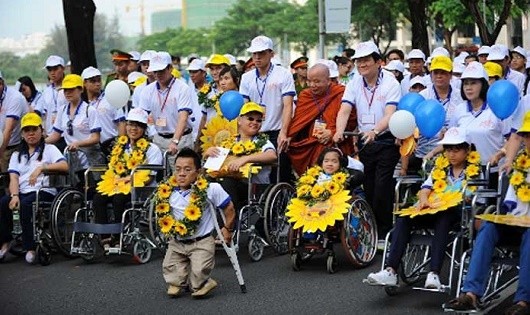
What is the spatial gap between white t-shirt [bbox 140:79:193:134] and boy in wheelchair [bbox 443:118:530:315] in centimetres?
418

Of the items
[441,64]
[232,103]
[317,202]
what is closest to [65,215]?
[232,103]

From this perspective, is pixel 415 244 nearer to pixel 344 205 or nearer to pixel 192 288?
pixel 344 205

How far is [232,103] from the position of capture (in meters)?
10.8

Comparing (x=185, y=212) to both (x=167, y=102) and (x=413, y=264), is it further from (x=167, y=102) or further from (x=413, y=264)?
(x=167, y=102)

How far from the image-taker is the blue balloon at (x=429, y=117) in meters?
9.23

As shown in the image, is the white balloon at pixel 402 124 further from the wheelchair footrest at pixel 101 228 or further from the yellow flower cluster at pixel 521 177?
the wheelchair footrest at pixel 101 228

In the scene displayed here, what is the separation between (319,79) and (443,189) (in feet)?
8.21

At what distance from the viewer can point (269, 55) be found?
36.1 ft

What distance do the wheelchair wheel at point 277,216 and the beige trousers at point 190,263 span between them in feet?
4.50

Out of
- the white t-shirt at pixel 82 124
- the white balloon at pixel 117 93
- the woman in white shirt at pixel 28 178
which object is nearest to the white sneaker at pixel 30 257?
the woman in white shirt at pixel 28 178

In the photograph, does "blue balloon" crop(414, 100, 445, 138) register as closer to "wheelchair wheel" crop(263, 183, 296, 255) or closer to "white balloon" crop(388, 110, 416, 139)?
"white balloon" crop(388, 110, 416, 139)

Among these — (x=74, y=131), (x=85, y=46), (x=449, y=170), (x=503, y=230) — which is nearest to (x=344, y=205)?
(x=449, y=170)

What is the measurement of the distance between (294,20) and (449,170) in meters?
64.5

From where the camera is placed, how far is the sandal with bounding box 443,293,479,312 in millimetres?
7129
